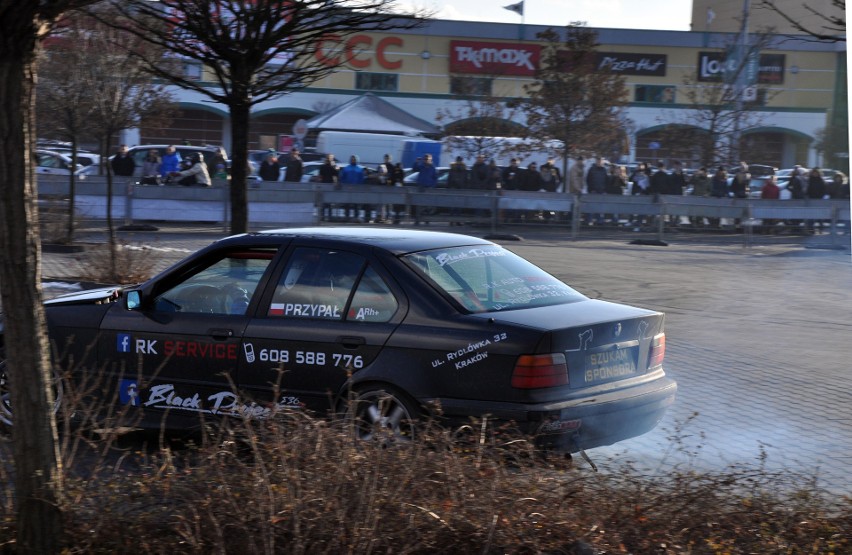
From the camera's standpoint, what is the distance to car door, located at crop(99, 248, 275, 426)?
21.2 feet

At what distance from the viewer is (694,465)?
21.2 ft

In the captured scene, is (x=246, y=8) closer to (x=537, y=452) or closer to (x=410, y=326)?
(x=410, y=326)

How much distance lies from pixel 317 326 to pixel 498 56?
1840 inches

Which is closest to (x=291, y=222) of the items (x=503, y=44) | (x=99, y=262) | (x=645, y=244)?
(x=645, y=244)

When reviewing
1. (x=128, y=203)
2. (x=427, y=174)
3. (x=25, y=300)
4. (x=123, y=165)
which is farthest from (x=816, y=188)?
(x=25, y=300)

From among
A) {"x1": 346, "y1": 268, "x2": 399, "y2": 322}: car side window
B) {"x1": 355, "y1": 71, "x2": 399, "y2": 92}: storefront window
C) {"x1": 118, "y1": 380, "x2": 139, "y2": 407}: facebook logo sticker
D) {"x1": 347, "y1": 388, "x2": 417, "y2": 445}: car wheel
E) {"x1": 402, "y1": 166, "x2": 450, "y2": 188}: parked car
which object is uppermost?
{"x1": 355, "y1": 71, "x2": 399, "y2": 92}: storefront window

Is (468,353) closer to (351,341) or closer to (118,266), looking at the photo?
(351,341)

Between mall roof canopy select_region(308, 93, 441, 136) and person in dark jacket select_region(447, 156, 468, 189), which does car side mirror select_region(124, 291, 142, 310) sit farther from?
mall roof canopy select_region(308, 93, 441, 136)

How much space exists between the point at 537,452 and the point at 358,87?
49013 millimetres

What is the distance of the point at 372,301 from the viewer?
20.2 ft

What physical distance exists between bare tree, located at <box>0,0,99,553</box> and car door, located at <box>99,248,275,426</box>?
6.19 feet

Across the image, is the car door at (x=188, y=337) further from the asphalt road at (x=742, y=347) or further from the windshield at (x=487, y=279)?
the asphalt road at (x=742, y=347)

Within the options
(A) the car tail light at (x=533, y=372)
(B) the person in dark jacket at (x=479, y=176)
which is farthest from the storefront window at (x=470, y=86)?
(A) the car tail light at (x=533, y=372)

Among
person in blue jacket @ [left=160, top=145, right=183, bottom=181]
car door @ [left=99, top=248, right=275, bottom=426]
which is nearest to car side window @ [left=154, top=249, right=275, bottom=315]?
car door @ [left=99, top=248, right=275, bottom=426]
